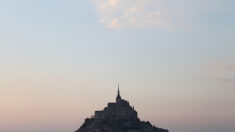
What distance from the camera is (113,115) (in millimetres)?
187375

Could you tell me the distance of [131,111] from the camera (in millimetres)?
191250

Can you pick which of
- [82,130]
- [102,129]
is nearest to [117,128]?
[102,129]

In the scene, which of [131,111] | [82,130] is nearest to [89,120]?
[82,130]

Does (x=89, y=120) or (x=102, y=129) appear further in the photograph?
(x=89, y=120)

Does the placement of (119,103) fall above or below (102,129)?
above

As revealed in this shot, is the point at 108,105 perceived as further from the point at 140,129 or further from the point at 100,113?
the point at 140,129

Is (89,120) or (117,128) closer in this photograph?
(117,128)

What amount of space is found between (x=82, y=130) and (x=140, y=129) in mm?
26165

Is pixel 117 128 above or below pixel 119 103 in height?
below

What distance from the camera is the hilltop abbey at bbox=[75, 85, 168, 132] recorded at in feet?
598

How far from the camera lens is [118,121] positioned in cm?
18475

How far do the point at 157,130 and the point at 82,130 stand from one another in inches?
1305

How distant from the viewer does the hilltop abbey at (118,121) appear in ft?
598

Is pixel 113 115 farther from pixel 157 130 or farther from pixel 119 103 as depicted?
pixel 157 130
